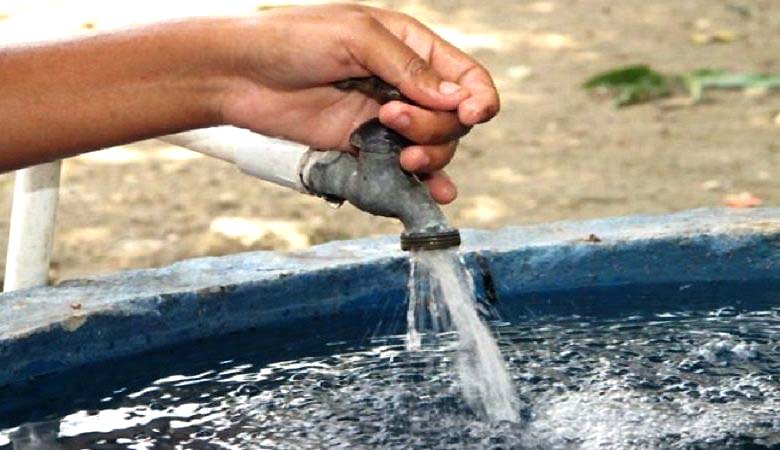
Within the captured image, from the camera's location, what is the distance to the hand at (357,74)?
192 cm

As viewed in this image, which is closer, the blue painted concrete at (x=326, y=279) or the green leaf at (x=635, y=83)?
the blue painted concrete at (x=326, y=279)

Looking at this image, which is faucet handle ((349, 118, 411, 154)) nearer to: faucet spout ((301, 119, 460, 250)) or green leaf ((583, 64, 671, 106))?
faucet spout ((301, 119, 460, 250))

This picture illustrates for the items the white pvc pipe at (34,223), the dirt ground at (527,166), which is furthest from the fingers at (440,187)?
the dirt ground at (527,166)

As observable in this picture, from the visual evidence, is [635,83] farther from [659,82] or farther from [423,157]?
[423,157]

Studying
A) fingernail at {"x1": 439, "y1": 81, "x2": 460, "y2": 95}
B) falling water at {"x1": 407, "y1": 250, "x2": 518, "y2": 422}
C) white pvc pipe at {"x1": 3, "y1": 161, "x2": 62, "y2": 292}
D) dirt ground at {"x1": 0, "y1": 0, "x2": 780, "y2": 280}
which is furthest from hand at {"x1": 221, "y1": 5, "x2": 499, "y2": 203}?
dirt ground at {"x1": 0, "y1": 0, "x2": 780, "y2": 280}

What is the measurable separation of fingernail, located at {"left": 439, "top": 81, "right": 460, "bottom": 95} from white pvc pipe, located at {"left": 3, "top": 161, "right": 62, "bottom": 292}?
3.53 feet

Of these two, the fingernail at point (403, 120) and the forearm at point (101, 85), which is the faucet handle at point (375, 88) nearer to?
the fingernail at point (403, 120)

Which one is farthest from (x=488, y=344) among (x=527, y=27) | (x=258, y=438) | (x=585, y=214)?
(x=527, y=27)

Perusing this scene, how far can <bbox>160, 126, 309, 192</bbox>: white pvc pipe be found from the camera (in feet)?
7.13

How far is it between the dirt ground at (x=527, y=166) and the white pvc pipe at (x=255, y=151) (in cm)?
169

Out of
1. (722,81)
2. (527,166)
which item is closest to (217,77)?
(527,166)

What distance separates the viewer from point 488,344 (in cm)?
237

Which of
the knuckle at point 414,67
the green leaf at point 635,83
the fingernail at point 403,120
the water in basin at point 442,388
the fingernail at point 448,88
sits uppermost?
the green leaf at point 635,83

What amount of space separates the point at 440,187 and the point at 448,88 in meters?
0.22
